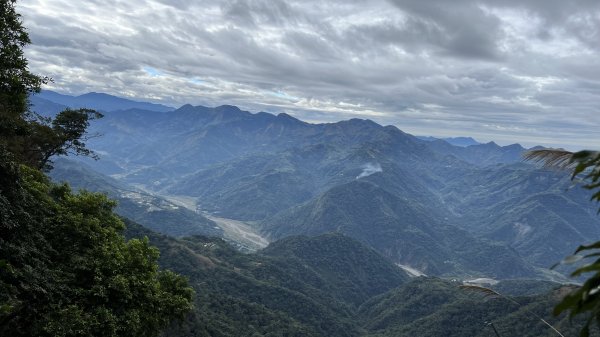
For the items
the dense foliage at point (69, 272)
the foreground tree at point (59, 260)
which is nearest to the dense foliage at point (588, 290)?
the foreground tree at point (59, 260)

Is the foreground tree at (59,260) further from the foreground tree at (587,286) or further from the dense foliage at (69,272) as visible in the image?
the foreground tree at (587,286)

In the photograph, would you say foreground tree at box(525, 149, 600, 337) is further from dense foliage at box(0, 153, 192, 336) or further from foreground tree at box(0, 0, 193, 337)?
dense foliage at box(0, 153, 192, 336)

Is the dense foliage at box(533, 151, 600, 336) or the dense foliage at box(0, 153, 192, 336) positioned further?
the dense foliage at box(0, 153, 192, 336)

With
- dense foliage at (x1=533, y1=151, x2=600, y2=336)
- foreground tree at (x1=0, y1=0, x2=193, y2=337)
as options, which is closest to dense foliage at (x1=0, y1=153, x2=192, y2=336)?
foreground tree at (x1=0, y1=0, x2=193, y2=337)

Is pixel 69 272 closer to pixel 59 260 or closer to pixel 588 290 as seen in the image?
pixel 59 260

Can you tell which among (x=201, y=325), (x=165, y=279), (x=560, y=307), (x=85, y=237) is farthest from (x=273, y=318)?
(x=560, y=307)

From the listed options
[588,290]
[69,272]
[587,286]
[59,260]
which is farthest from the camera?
[59,260]

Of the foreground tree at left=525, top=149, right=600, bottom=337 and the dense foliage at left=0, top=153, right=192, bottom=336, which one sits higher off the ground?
the foreground tree at left=525, top=149, right=600, bottom=337

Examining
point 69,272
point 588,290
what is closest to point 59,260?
point 69,272
